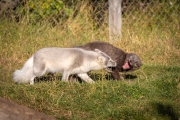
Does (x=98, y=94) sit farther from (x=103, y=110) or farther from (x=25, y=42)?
(x=25, y=42)

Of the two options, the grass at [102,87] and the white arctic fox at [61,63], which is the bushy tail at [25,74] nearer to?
the white arctic fox at [61,63]

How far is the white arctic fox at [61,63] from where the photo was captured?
21.0 ft

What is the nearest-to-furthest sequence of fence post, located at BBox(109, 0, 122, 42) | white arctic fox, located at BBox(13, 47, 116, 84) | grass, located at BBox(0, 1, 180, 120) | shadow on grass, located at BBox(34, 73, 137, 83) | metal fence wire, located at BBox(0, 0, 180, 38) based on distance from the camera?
grass, located at BBox(0, 1, 180, 120) < white arctic fox, located at BBox(13, 47, 116, 84) < shadow on grass, located at BBox(34, 73, 137, 83) < fence post, located at BBox(109, 0, 122, 42) < metal fence wire, located at BBox(0, 0, 180, 38)

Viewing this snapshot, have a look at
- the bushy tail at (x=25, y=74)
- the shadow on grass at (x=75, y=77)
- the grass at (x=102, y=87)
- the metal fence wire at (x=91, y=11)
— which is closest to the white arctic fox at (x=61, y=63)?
the bushy tail at (x=25, y=74)

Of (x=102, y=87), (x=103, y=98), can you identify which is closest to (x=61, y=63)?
(x=102, y=87)

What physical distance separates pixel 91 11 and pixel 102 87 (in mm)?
4824

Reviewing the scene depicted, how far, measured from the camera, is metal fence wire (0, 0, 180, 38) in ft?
32.3

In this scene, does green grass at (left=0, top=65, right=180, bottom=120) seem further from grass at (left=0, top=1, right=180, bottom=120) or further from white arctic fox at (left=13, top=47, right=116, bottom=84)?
white arctic fox at (left=13, top=47, right=116, bottom=84)

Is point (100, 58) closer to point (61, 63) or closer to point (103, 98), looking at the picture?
point (61, 63)

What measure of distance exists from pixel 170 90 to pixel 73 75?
1.99m

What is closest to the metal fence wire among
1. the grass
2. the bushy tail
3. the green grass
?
the grass

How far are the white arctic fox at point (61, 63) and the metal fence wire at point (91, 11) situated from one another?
3.35 meters

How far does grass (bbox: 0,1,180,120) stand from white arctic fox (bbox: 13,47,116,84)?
0.90 ft

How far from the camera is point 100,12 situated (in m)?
10.2
